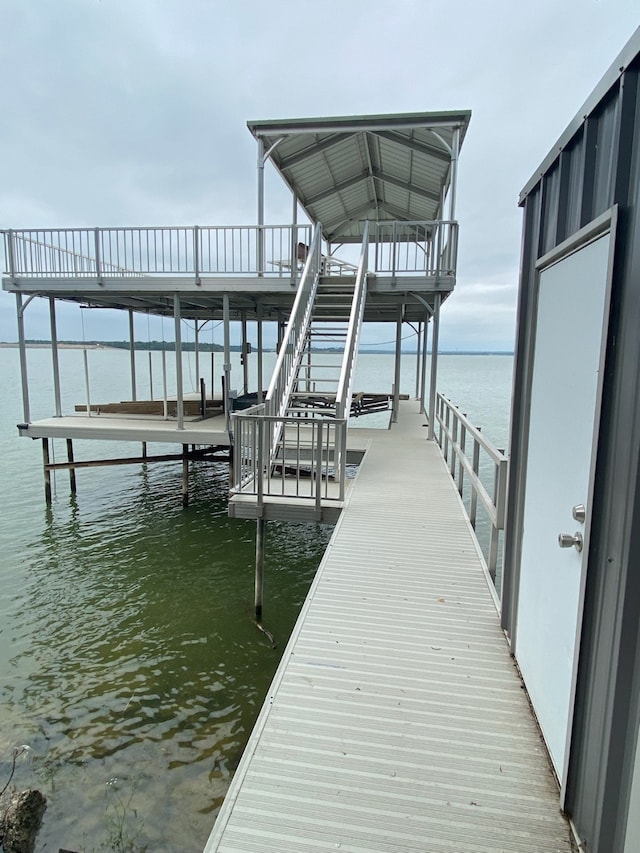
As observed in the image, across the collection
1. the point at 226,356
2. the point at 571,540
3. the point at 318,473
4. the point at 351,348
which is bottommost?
the point at 318,473

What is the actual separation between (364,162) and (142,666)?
10.8 m

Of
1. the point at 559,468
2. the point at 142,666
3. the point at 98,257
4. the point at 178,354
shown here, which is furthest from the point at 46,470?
the point at 559,468

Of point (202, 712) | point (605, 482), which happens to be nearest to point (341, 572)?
point (202, 712)

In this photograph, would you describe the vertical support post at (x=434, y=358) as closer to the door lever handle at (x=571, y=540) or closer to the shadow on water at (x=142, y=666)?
the shadow on water at (x=142, y=666)

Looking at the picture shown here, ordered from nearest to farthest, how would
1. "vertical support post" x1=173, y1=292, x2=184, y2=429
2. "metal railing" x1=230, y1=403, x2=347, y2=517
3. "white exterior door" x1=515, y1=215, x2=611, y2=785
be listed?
"white exterior door" x1=515, y1=215, x2=611, y2=785, "metal railing" x1=230, y1=403, x2=347, y2=517, "vertical support post" x1=173, y1=292, x2=184, y2=429

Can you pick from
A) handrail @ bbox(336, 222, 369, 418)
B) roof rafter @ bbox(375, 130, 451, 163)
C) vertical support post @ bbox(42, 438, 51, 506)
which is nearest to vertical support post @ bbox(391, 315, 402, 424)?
handrail @ bbox(336, 222, 369, 418)

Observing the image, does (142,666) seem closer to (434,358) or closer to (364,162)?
(434,358)

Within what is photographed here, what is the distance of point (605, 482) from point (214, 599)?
590 centimetres

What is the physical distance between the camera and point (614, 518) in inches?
61.5

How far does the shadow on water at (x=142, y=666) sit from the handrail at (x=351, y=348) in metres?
2.75

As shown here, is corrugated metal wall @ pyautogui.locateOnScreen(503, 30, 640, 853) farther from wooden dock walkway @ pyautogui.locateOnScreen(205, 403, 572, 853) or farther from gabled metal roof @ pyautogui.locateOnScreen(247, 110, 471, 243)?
gabled metal roof @ pyautogui.locateOnScreen(247, 110, 471, 243)

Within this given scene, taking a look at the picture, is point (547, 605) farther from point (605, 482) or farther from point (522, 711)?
point (605, 482)

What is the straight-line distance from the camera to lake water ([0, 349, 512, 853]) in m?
3.45

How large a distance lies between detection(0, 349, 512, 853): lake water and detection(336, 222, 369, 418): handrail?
2.75m
